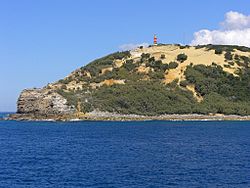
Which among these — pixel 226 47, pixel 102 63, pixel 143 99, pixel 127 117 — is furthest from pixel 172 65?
pixel 127 117

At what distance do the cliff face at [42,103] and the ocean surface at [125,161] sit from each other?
50611 millimetres

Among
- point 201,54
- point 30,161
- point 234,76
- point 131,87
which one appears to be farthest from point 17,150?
point 201,54

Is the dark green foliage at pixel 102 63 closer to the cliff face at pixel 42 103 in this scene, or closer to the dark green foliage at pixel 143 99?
the dark green foliage at pixel 143 99

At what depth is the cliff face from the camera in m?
142

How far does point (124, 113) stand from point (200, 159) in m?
85.2

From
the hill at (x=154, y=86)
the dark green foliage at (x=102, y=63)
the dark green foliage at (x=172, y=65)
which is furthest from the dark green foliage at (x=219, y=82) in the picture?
the dark green foliage at (x=102, y=63)

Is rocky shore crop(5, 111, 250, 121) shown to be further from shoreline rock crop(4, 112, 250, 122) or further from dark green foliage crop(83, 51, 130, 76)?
dark green foliage crop(83, 51, 130, 76)

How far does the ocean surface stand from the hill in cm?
5477

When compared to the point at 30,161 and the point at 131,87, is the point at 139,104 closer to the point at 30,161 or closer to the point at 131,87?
the point at 131,87

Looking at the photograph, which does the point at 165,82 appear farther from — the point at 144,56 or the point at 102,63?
the point at 102,63

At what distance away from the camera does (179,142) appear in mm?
79375

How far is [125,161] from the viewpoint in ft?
187

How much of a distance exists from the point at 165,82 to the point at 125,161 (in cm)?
10610

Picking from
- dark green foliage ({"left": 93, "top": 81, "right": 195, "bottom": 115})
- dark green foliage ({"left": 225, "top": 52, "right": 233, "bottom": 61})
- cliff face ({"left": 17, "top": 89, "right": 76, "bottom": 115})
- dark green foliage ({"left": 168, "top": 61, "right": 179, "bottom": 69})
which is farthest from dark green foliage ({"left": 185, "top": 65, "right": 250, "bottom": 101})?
cliff face ({"left": 17, "top": 89, "right": 76, "bottom": 115})
